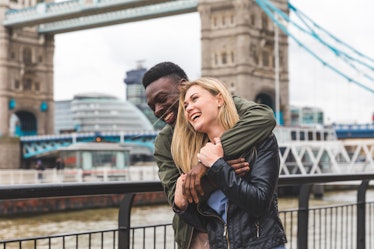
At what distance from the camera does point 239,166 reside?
1502 millimetres

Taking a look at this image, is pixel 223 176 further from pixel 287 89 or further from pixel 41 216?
pixel 287 89

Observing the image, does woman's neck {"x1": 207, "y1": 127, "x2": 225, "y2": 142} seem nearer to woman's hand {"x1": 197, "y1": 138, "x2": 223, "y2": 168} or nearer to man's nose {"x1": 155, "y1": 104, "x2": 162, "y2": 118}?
woman's hand {"x1": 197, "y1": 138, "x2": 223, "y2": 168}

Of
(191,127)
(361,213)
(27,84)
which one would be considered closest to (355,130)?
(27,84)

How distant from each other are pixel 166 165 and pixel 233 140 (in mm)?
236

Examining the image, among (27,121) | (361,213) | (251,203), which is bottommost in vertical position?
(361,213)

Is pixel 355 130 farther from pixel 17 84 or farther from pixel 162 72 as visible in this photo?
pixel 162 72

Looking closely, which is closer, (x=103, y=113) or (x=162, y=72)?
(x=162, y=72)

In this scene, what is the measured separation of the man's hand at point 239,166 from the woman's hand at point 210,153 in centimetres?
3

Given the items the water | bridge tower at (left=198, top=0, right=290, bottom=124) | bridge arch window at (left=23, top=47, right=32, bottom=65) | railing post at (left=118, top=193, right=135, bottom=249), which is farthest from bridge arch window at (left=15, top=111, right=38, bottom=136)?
railing post at (left=118, top=193, right=135, bottom=249)

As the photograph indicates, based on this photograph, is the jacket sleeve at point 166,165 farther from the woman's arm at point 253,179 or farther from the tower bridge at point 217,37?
the tower bridge at point 217,37

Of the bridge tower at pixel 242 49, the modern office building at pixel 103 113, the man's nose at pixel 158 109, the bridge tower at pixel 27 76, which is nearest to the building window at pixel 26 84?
the bridge tower at pixel 27 76

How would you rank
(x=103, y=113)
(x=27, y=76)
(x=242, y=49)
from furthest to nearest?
1. (x=103, y=113)
2. (x=27, y=76)
3. (x=242, y=49)

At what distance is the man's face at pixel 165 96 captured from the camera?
175cm

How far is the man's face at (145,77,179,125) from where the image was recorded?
1.75 m
